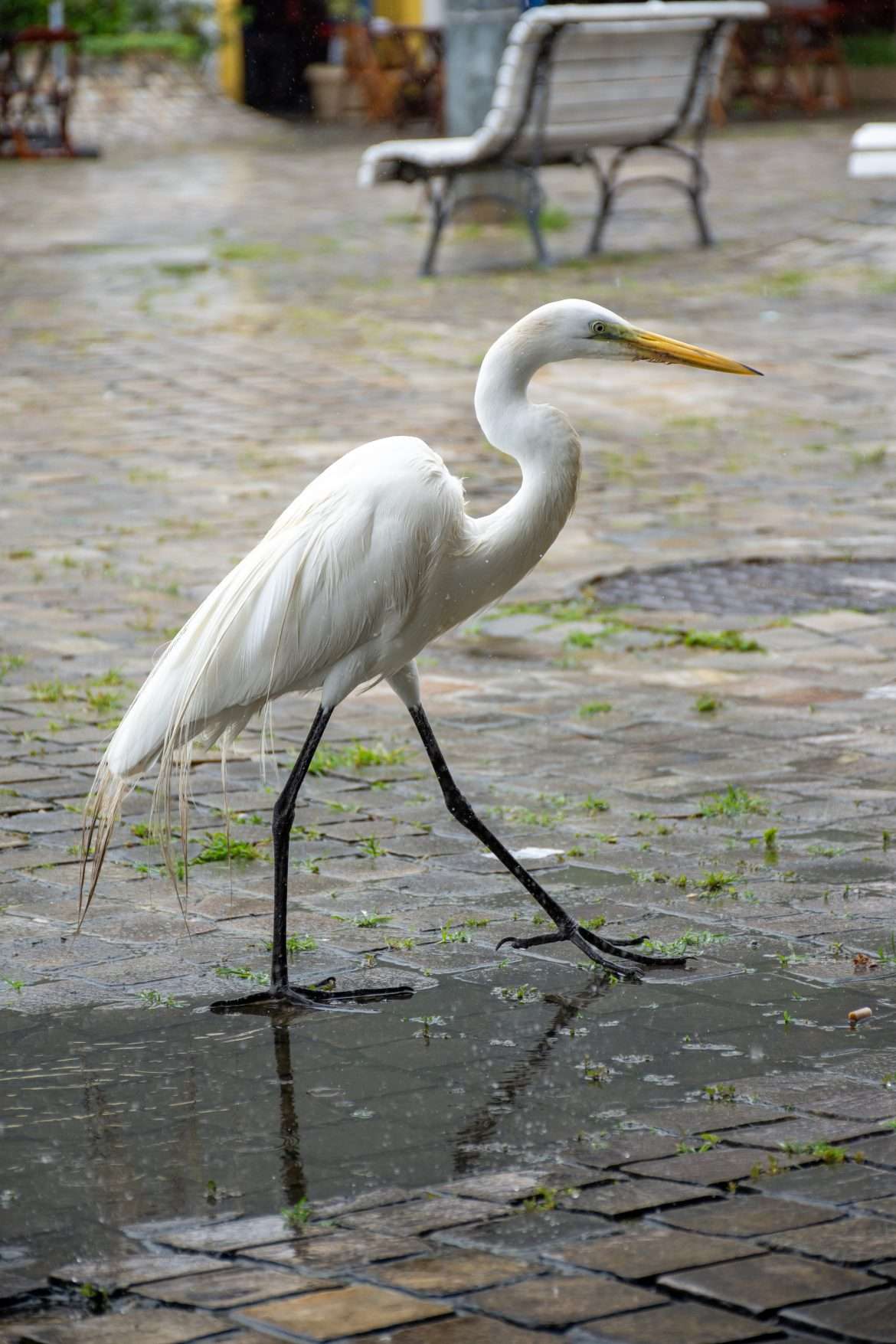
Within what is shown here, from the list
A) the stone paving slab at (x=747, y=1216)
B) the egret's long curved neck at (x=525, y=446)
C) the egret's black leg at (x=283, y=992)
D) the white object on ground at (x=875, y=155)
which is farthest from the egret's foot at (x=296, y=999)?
the white object on ground at (x=875, y=155)

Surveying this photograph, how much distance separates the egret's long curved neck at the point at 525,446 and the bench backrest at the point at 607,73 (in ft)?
30.1

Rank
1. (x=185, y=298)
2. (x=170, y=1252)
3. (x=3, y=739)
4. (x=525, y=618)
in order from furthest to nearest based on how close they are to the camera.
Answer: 1. (x=185, y=298)
2. (x=525, y=618)
3. (x=3, y=739)
4. (x=170, y=1252)

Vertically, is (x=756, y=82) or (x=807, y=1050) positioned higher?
(x=756, y=82)

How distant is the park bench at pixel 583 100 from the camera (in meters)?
12.9

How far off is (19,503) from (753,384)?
372 cm

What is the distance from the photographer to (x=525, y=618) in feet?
21.9

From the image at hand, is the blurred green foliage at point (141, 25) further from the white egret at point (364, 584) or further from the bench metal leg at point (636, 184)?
the white egret at point (364, 584)

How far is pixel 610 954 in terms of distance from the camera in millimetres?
4078

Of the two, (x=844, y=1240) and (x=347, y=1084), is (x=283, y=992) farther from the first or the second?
(x=844, y=1240)

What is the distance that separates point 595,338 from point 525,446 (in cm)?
28

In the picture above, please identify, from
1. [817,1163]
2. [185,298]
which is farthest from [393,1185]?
[185,298]

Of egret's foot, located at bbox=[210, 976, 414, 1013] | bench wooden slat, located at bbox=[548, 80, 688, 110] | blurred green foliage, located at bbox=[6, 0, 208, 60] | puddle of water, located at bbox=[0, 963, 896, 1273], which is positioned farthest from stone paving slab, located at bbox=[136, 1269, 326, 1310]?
blurred green foliage, located at bbox=[6, 0, 208, 60]

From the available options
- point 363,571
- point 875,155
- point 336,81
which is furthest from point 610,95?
point 336,81

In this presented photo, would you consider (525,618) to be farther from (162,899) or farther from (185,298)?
(185,298)
